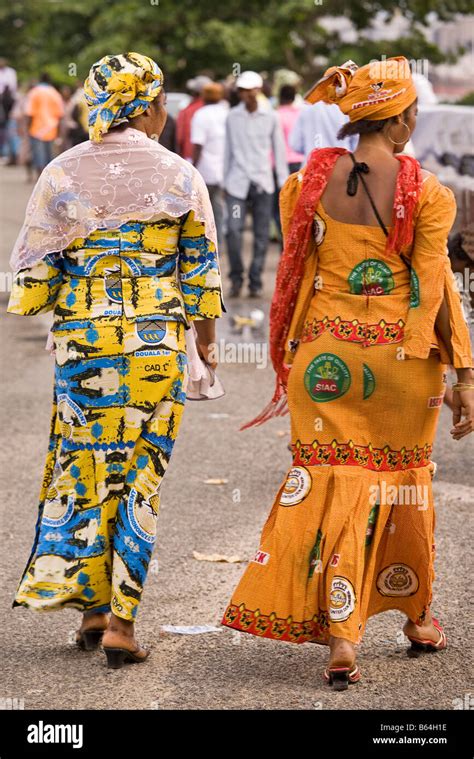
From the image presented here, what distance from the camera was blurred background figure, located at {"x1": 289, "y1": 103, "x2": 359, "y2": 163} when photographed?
10.7 meters

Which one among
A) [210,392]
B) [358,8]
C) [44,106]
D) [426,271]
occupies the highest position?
[358,8]

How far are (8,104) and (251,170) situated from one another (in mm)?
19718

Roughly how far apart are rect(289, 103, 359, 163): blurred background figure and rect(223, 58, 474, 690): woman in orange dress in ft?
20.0

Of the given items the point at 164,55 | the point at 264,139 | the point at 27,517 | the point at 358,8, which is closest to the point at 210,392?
the point at 27,517

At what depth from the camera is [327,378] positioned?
449 centimetres

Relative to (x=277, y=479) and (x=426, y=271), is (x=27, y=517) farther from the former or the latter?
(x=426, y=271)

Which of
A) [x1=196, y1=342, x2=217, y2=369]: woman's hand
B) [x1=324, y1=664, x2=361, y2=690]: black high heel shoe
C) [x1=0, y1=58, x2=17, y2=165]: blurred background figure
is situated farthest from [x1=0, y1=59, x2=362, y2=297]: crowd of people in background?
[x1=0, y1=58, x2=17, y2=165]: blurred background figure

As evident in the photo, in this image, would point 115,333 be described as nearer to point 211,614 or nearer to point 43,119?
point 211,614

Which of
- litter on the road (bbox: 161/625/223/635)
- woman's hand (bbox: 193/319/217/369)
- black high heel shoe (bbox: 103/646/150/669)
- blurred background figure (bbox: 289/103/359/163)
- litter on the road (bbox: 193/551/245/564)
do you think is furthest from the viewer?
blurred background figure (bbox: 289/103/359/163)

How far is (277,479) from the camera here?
7121 mm

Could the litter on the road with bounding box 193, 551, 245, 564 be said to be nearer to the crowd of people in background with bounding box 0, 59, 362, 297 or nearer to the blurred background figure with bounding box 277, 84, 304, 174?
the crowd of people in background with bounding box 0, 59, 362, 297

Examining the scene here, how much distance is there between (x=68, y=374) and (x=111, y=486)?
397mm

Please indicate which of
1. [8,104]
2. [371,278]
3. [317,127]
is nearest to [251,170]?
[317,127]

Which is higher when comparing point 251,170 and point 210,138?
point 210,138
